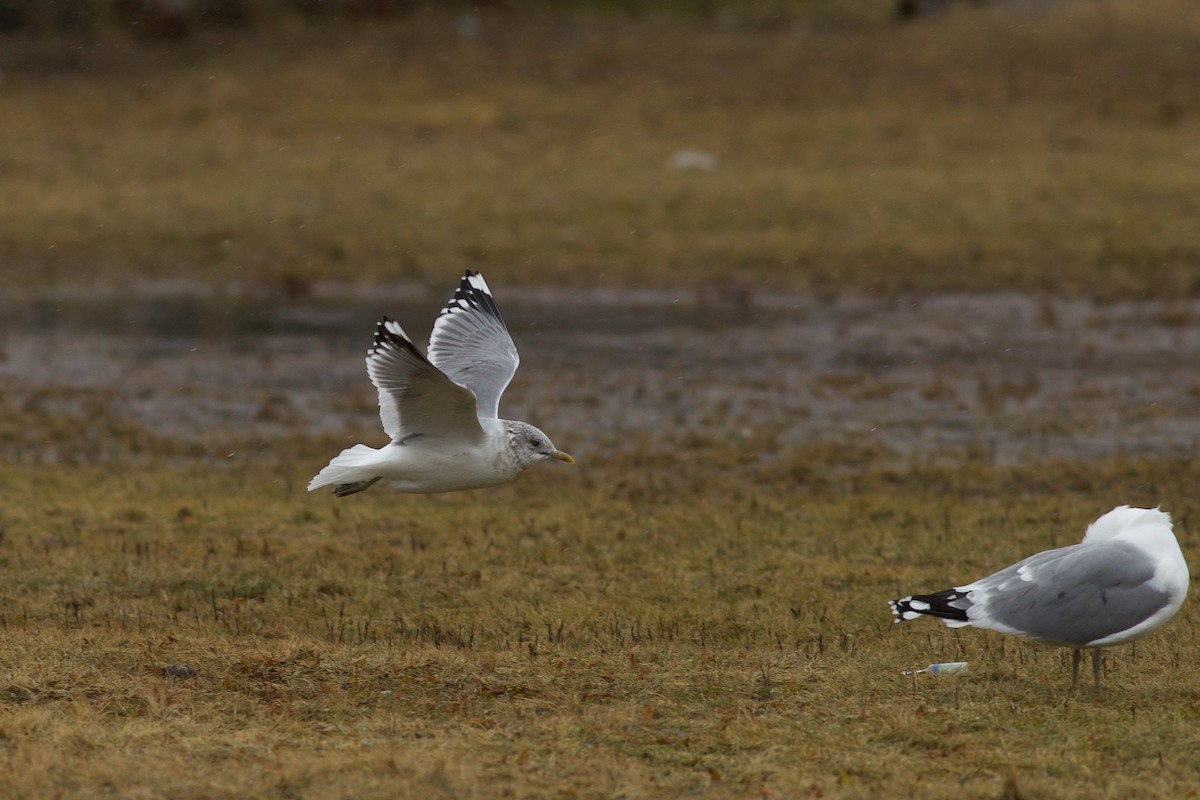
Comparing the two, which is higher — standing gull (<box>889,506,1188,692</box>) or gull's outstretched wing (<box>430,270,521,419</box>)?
gull's outstretched wing (<box>430,270,521,419</box>)

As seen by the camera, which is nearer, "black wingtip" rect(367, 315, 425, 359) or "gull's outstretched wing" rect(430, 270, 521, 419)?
"black wingtip" rect(367, 315, 425, 359)

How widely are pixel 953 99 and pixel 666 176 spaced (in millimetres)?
8584

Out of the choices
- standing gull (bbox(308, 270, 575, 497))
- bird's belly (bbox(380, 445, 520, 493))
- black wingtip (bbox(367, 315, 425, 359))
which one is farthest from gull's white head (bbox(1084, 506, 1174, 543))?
black wingtip (bbox(367, 315, 425, 359))

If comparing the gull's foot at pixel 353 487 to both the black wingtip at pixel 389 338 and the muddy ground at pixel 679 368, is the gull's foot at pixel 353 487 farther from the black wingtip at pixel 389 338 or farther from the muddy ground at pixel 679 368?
the muddy ground at pixel 679 368

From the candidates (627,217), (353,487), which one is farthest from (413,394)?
(627,217)

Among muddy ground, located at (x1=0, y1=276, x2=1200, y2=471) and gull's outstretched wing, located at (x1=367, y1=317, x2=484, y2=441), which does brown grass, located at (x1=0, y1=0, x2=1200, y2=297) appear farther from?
gull's outstretched wing, located at (x1=367, y1=317, x2=484, y2=441)

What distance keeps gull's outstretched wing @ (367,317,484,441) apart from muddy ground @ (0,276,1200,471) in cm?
538

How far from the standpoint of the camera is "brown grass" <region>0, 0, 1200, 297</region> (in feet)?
83.4

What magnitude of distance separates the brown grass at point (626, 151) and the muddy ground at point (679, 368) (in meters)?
1.60

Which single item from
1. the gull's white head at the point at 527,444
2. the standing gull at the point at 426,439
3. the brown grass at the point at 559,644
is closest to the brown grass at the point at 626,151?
the brown grass at the point at 559,644

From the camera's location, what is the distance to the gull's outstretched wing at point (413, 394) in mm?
9016

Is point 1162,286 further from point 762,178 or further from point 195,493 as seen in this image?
point 195,493

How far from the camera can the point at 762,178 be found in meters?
29.2

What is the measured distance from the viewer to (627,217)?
89.4ft
